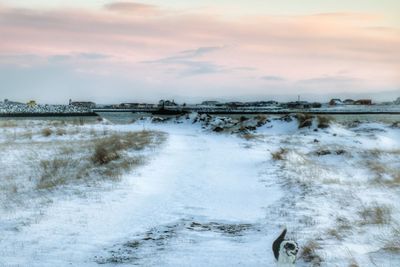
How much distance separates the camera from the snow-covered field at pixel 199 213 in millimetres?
6102

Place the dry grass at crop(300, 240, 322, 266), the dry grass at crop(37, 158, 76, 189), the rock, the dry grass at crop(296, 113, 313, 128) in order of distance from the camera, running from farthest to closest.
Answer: the dry grass at crop(296, 113, 313, 128) < the rock < the dry grass at crop(37, 158, 76, 189) < the dry grass at crop(300, 240, 322, 266)

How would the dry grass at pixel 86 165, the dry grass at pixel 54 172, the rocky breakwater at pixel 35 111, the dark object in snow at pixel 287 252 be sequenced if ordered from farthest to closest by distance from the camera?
the rocky breakwater at pixel 35 111 → the dry grass at pixel 86 165 → the dry grass at pixel 54 172 → the dark object in snow at pixel 287 252

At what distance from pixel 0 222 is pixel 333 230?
5473mm

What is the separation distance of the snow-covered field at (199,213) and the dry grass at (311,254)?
1 cm

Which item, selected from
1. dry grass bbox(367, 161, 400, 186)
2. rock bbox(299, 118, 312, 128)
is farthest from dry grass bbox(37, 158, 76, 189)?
rock bbox(299, 118, 312, 128)

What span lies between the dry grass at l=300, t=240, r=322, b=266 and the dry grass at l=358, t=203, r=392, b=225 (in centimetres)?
220

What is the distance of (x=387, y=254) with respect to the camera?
6129mm

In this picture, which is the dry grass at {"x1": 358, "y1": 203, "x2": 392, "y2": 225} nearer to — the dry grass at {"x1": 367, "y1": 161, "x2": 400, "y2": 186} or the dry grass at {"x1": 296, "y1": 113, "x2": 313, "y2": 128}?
the dry grass at {"x1": 367, "y1": 161, "x2": 400, "y2": 186}

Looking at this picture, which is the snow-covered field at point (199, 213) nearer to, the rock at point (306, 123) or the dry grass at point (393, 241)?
the dry grass at point (393, 241)

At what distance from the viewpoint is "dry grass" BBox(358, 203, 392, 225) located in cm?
801

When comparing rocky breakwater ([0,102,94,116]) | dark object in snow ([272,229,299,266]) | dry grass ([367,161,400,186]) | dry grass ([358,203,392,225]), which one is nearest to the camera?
dark object in snow ([272,229,299,266])

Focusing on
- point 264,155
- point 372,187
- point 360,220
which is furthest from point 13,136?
point 360,220

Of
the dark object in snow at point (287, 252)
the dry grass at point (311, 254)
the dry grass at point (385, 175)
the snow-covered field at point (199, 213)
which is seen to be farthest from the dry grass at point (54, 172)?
the dry grass at point (385, 175)

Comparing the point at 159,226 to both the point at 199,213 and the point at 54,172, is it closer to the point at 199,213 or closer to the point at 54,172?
the point at 199,213
